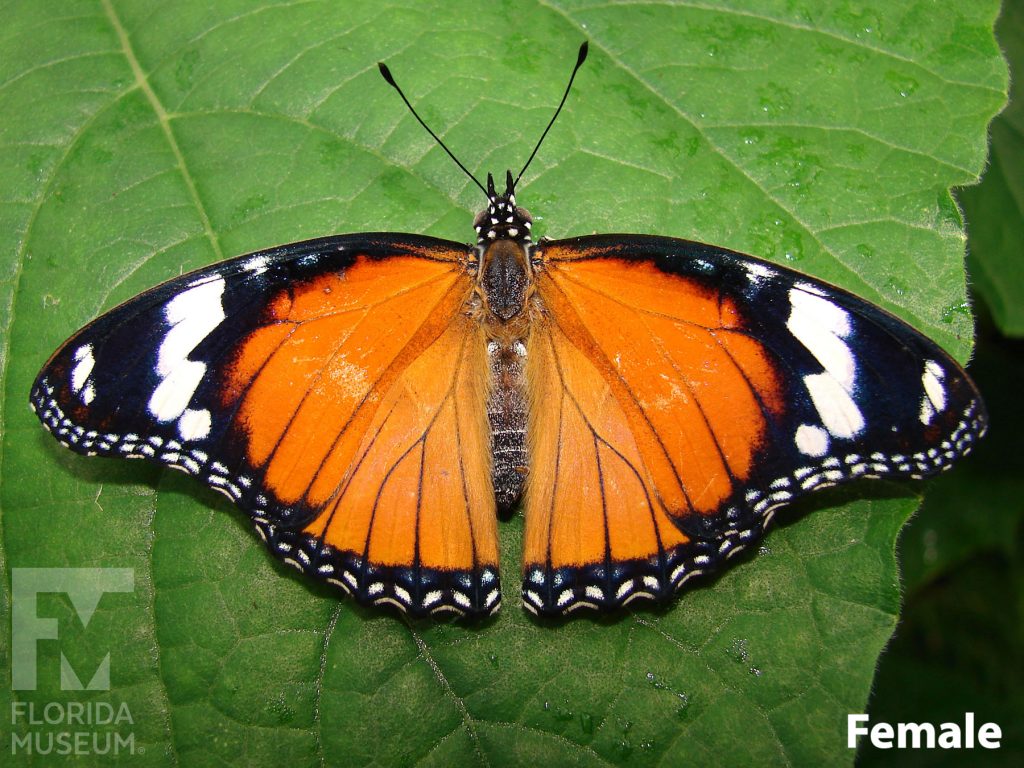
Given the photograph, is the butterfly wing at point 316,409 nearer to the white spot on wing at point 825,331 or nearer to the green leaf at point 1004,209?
the white spot on wing at point 825,331

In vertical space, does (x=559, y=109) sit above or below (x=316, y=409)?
above

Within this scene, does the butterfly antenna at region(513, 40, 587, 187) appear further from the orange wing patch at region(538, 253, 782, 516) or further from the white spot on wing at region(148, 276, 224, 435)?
the white spot on wing at region(148, 276, 224, 435)

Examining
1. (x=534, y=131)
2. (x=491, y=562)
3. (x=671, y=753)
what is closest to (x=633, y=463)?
(x=491, y=562)

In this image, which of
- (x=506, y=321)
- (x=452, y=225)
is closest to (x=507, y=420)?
(x=506, y=321)

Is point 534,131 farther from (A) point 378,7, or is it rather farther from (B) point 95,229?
(B) point 95,229

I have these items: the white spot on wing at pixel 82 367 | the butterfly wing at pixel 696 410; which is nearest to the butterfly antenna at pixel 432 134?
the butterfly wing at pixel 696 410

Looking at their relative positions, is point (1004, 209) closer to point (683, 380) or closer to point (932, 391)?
point (932, 391)
